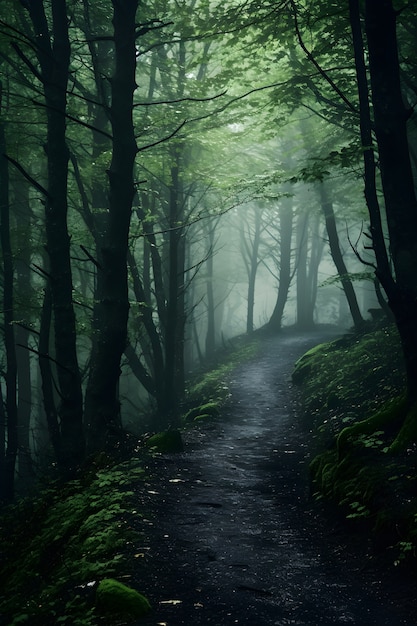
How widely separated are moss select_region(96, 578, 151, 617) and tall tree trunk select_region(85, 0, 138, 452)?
437 cm

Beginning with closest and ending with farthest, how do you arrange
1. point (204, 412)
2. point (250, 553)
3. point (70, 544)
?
point (250, 553) < point (70, 544) < point (204, 412)

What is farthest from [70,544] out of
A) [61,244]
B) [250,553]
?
[61,244]

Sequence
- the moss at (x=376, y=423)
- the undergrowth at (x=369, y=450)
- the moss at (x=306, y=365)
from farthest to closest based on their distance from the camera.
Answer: the moss at (x=306, y=365)
the moss at (x=376, y=423)
the undergrowth at (x=369, y=450)

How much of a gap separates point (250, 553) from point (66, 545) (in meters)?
1.95

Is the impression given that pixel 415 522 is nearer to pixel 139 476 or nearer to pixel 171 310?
pixel 139 476

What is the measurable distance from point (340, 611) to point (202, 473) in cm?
384

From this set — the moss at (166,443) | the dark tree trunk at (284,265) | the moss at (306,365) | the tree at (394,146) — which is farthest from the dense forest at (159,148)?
the dark tree trunk at (284,265)

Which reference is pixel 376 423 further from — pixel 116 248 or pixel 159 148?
pixel 159 148

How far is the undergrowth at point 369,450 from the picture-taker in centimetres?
512

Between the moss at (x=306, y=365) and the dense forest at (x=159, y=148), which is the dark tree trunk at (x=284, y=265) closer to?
the dense forest at (x=159, y=148)

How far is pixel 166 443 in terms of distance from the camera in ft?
28.8

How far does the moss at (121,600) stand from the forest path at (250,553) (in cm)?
11

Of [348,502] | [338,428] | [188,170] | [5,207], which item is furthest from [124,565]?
[188,170]

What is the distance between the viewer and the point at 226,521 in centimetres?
609
